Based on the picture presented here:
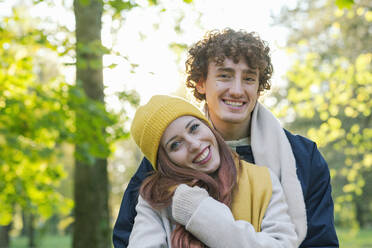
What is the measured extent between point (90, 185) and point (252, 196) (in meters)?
4.51

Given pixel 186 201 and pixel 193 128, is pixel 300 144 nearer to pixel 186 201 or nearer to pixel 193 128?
pixel 193 128

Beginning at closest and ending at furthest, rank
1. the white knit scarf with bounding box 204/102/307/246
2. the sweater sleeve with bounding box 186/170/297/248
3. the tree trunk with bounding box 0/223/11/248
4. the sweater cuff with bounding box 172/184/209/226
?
the sweater sleeve with bounding box 186/170/297/248 → the sweater cuff with bounding box 172/184/209/226 → the white knit scarf with bounding box 204/102/307/246 → the tree trunk with bounding box 0/223/11/248

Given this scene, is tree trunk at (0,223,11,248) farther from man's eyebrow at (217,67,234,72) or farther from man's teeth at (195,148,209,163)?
man's teeth at (195,148,209,163)

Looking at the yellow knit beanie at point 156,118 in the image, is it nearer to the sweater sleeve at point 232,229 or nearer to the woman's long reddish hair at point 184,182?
the woman's long reddish hair at point 184,182

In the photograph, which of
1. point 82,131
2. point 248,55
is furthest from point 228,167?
point 82,131

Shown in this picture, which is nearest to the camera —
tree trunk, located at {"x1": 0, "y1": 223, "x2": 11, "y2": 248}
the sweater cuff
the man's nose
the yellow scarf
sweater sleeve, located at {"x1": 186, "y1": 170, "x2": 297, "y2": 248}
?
sweater sleeve, located at {"x1": 186, "y1": 170, "x2": 297, "y2": 248}

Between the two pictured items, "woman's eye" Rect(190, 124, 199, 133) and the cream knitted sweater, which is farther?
"woman's eye" Rect(190, 124, 199, 133)

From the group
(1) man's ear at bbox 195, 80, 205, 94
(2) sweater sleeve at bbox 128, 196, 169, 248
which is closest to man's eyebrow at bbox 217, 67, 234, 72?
(1) man's ear at bbox 195, 80, 205, 94

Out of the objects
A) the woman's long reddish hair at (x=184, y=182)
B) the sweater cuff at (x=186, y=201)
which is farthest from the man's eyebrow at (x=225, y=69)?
the sweater cuff at (x=186, y=201)

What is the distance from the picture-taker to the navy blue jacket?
255 cm

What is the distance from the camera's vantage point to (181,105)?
2553 millimetres

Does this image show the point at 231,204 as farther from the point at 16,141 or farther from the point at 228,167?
the point at 16,141

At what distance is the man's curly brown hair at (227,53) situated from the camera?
2740 millimetres

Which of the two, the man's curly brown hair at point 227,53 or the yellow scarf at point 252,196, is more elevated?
the man's curly brown hair at point 227,53
